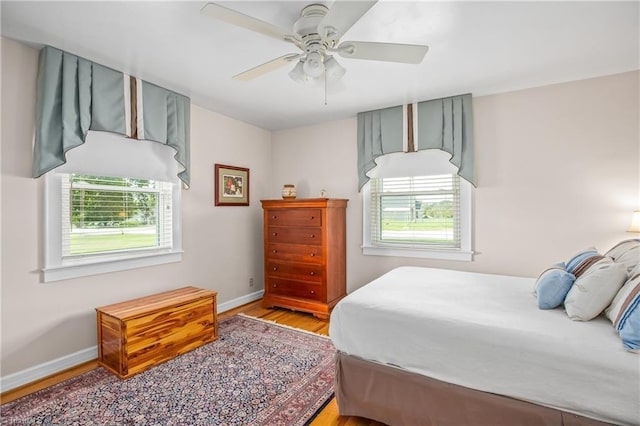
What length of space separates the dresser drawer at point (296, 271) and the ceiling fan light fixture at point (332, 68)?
2222 millimetres

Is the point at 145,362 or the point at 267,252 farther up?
the point at 267,252

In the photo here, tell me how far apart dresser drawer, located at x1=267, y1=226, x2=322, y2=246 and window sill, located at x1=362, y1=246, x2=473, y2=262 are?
690mm

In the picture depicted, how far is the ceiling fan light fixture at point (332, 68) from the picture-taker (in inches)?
76.6

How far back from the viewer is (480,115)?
329 cm

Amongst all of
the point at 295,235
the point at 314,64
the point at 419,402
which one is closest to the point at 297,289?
the point at 295,235

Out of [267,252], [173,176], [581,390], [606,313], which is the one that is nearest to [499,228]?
[606,313]

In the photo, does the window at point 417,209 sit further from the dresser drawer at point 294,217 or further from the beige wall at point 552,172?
the dresser drawer at point 294,217

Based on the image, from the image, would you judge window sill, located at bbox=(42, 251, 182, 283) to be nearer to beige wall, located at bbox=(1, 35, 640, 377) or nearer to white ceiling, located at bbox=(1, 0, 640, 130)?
beige wall, located at bbox=(1, 35, 640, 377)

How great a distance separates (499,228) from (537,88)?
4.69ft

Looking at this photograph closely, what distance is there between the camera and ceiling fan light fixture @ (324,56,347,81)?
1946 millimetres

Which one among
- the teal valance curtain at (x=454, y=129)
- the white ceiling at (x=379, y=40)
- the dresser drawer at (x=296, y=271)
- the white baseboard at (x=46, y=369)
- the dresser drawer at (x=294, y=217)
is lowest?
the white baseboard at (x=46, y=369)

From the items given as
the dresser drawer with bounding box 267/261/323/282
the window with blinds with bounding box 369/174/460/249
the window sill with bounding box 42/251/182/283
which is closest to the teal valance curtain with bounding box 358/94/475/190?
the window with blinds with bounding box 369/174/460/249

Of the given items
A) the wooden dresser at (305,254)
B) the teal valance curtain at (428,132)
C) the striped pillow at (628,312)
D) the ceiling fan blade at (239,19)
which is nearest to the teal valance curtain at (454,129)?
the teal valance curtain at (428,132)

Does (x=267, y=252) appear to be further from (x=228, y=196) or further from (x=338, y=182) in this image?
(x=338, y=182)
